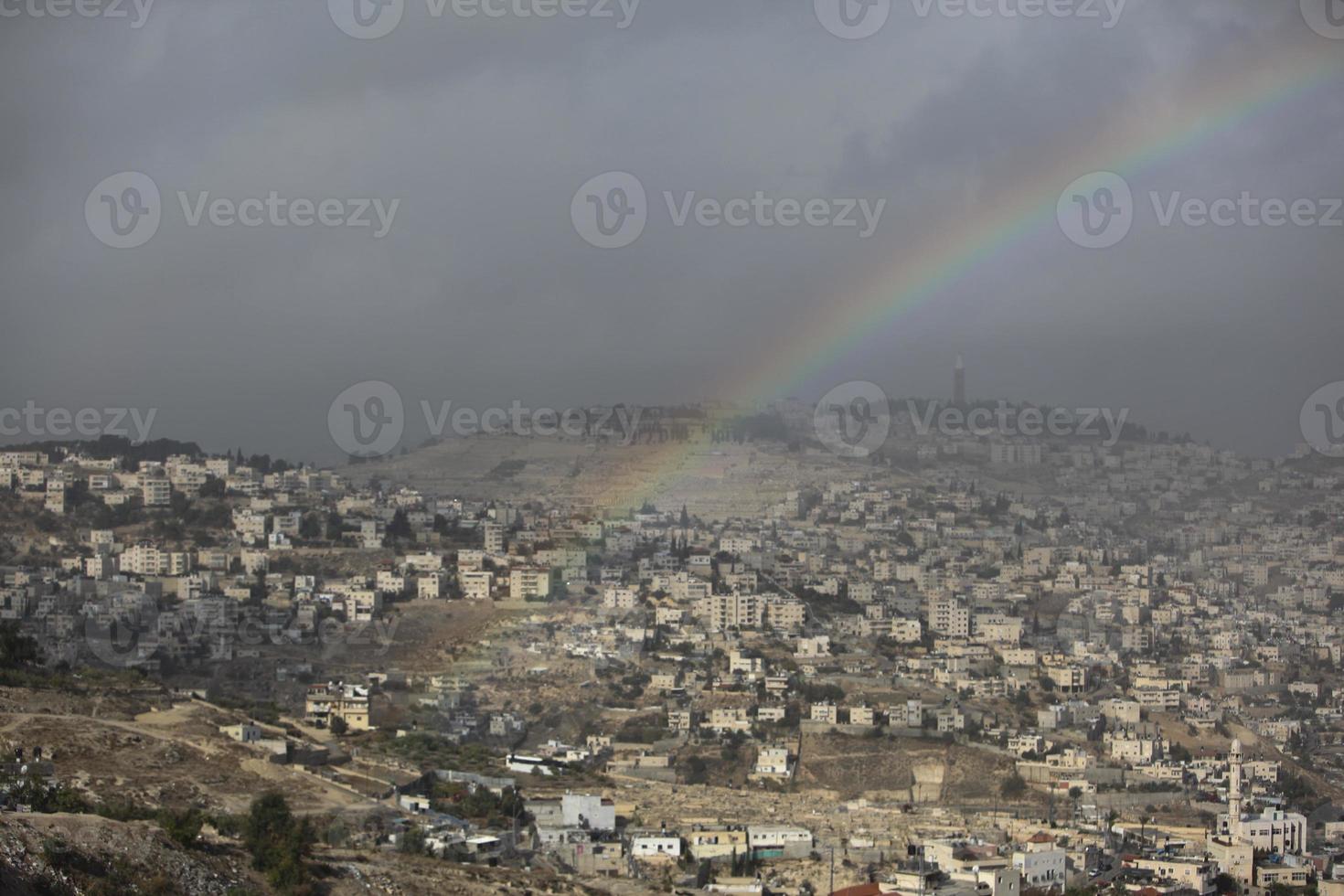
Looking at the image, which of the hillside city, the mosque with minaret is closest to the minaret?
the mosque with minaret

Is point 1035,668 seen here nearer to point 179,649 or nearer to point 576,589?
point 576,589

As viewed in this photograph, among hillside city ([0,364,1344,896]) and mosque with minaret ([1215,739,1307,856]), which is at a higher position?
hillside city ([0,364,1344,896])

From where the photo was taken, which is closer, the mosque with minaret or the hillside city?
the hillside city

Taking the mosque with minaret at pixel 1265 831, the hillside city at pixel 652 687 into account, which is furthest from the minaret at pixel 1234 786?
the hillside city at pixel 652 687

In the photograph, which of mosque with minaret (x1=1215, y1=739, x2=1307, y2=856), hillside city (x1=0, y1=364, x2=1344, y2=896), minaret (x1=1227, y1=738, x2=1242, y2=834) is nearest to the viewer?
hillside city (x1=0, y1=364, x2=1344, y2=896)

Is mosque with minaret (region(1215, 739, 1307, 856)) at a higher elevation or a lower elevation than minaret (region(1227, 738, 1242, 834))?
lower

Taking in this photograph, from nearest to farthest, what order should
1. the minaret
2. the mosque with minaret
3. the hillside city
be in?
the hillside city → the mosque with minaret → the minaret

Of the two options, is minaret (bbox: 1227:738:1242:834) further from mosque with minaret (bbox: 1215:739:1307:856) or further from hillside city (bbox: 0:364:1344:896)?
hillside city (bbox: 0:364:1344:896)

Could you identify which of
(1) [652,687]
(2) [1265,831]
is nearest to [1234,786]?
(2) [1265,831]

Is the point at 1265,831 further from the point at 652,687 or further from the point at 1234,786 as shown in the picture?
the point at 652,687

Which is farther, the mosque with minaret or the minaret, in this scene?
the minaret
